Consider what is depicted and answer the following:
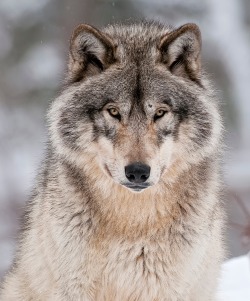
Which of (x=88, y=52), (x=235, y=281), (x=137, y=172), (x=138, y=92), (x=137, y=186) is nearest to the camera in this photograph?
(x=137, y=172)

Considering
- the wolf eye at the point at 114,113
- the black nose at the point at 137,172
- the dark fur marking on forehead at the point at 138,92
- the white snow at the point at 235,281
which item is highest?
the dark fur marking on forehead at the point at 138,92

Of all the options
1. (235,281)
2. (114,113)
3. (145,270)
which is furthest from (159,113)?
(235,281)

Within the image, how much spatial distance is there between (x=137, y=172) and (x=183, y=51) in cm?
101

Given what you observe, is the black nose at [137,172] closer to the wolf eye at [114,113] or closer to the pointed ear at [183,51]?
the wolf eye at [114,113]

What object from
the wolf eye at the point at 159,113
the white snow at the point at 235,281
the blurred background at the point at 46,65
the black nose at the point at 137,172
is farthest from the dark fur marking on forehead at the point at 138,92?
the blurred background at the point at 46,65

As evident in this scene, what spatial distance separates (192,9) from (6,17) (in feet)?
15.8

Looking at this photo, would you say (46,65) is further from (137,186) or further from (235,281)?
(137,186)

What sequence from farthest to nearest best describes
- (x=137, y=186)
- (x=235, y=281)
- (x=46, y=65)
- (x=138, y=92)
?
(x=46, y=65) → (x=235, y=281) → (x=138, y=92) → (x=137, y=186)

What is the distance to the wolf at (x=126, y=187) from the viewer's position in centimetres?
662

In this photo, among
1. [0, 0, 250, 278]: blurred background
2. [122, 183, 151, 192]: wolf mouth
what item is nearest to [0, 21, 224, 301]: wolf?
[122, 183, 151, 192]: wolf mouth

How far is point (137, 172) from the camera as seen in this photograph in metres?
6.25

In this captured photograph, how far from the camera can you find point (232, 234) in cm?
1684

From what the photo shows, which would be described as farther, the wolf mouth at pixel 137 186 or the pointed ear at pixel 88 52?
the pointed ear at pixel 88 52

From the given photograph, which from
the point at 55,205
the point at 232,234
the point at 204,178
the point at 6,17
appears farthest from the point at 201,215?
the point at 6,17
